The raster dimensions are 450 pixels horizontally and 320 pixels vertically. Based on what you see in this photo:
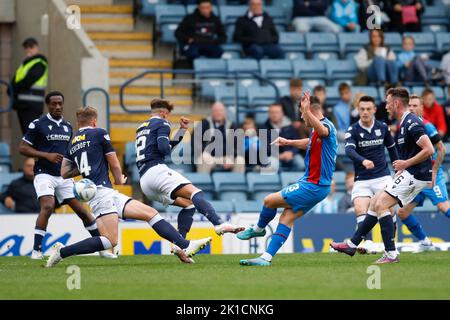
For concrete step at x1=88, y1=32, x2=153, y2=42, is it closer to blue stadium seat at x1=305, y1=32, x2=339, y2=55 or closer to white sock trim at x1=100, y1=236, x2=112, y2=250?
blue stadium seat at x1=305, y1=32, x2=339, y2=55

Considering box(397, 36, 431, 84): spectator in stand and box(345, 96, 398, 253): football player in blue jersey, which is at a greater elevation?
box(397, 36, 431, 84): spectator in stand

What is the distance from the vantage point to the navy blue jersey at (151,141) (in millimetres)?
14242

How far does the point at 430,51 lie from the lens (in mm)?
23938

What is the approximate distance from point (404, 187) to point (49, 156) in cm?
458

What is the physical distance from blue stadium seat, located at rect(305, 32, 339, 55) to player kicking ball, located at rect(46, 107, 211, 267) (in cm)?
984

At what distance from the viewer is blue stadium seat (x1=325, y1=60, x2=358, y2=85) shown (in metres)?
22.8

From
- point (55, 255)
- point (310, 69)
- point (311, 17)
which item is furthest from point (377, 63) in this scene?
point (55, 255)

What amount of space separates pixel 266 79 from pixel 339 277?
29.7ft

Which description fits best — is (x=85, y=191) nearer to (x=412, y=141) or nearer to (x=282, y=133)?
(x=412, y=141)

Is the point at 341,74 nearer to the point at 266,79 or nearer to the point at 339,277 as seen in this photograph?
the point at 266,79

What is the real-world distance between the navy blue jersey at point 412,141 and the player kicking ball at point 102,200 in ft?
8.19

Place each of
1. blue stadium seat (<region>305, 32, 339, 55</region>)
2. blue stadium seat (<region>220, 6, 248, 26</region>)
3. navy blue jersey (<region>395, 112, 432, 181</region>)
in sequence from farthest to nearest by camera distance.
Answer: blue stadium seat (<region>305, 32, 339, 55</region>) → blue stadium seat (<region>220, 6, 248, 26</region>) → navy blue jersey (<region>395, 112, 432, 181</region>)

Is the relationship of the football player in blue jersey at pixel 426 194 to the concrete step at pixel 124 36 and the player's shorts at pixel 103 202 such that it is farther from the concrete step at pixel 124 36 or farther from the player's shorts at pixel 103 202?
the concrete step at pixel 124 36

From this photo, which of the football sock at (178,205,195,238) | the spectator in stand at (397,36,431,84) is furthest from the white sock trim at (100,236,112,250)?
the spectator in stand at (397,36,431,84)
